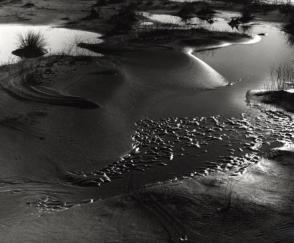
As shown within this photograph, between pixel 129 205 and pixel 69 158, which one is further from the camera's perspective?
pixel 69 158

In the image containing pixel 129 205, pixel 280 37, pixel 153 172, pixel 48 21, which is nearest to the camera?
pixel 129 205

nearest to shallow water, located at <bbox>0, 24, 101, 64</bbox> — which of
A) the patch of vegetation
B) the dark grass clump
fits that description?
the dark grass clump

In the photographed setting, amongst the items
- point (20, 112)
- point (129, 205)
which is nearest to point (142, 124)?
point (20, 112)

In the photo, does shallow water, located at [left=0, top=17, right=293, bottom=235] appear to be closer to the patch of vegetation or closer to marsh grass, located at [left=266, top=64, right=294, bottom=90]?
marsh grass, located at [left=266, top=64, right=294, bottom=90]

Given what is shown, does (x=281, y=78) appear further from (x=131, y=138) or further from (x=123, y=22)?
(x=123, y=22)

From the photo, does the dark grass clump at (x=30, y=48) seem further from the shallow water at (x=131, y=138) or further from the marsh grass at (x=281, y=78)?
the marsh grass at (x=281, y=78)

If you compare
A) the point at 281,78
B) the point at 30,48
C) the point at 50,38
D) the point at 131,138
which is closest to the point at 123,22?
the point at 50,38

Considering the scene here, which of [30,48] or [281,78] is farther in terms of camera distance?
[30,48]

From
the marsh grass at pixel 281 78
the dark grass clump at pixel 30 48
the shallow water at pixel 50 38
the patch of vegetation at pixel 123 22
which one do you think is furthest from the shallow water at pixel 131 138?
the patch of vegetation at pixel 123 22

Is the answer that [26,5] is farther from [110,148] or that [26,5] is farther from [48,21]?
[110,148]
